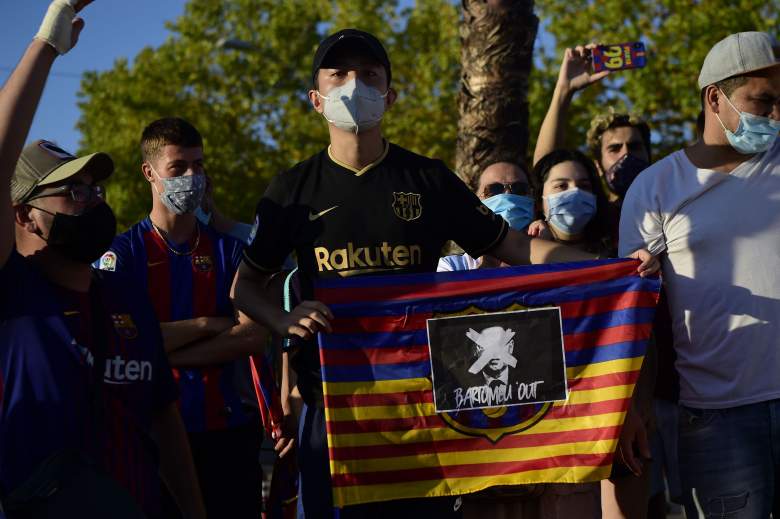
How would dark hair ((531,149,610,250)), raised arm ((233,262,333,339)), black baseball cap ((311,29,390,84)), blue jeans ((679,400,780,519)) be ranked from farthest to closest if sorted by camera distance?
Result: dark hair ((531,149,610,250))
blue jeans ((679,400,780,519))
black baseball cap ((311,29,390,84))
raised arm ((233,262,333,339))

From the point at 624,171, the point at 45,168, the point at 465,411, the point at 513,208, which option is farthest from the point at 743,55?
the point at 45,168

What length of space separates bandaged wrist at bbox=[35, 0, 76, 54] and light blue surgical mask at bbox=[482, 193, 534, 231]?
297 cm

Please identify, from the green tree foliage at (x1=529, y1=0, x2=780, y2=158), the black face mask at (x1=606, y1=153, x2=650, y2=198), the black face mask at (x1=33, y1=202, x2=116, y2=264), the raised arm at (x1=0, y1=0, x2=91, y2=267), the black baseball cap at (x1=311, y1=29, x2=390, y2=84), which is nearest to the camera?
the raised arm at (x1=0, y1=0, x2=91, y2=267)

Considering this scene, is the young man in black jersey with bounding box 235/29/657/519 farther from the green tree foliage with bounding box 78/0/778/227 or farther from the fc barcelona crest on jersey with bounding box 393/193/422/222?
the green tree foliage with bounding box 78/0/778/227

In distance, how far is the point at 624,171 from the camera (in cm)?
695

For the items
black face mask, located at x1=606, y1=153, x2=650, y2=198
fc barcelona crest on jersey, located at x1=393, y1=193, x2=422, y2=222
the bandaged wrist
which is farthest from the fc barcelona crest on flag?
black face mask, located at x1=606, y1=153, x2=650, y2=198

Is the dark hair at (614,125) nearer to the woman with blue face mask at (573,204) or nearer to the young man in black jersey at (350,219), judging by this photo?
the woman with blue face mask at (573,204)

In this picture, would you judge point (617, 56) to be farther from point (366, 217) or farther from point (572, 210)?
point (366, 217)

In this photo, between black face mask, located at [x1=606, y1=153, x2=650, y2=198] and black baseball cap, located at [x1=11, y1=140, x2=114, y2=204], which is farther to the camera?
black face mask, located at [x1=606, y1=153, x2=650, y2=198]

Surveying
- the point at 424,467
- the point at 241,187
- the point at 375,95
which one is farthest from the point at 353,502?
the point at 241,187

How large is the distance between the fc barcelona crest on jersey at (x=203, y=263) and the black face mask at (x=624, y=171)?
270cm

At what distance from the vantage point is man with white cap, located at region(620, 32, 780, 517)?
4.70 meters

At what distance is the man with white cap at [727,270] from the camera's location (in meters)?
4.70

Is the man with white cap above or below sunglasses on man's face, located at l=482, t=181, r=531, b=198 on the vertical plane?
below
